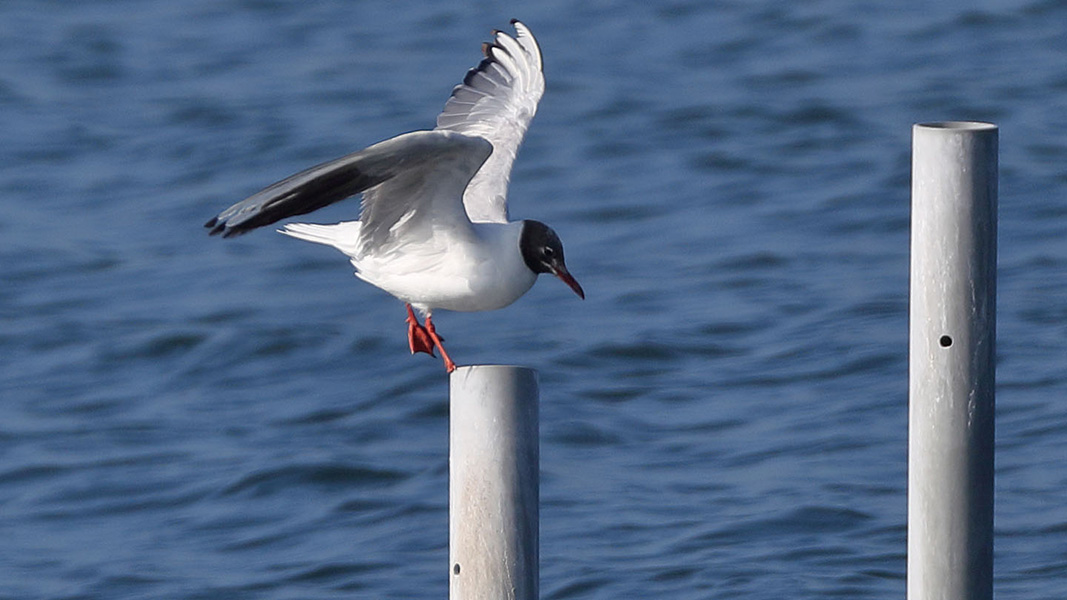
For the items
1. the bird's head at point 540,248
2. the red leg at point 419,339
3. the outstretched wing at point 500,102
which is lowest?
the red leg at point 419,339

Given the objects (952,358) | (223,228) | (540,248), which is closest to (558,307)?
(540,248)

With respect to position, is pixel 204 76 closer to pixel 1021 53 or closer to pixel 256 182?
pixel 256 182

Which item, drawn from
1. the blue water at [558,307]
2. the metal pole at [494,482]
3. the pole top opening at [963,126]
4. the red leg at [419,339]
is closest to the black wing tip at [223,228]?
the metal pole at [494,482]

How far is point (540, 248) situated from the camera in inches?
237

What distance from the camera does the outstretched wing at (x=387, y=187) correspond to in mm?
5492

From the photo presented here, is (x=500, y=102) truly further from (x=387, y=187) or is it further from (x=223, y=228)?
(x=223, y=228)

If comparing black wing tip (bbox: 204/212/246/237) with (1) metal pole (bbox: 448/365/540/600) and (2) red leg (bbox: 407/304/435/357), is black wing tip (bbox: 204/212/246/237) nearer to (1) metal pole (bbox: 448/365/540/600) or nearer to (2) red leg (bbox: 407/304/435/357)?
(1) metal pole (bbox: 448/365/540/600)

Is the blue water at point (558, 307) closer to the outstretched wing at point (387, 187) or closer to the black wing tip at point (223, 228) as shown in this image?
the outstretched wing at point (387, 187)

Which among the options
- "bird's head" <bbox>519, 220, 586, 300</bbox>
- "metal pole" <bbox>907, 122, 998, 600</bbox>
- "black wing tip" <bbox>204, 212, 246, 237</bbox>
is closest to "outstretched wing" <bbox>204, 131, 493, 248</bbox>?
"black wing tip" <bbox>204, 212, 246, 237</bbox>

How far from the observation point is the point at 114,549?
29.2ft

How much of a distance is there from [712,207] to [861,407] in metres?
3.49

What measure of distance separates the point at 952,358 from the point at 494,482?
1.30 meters

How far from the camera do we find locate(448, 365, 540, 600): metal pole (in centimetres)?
488

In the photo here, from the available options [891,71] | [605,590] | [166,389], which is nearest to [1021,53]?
[891,71]
